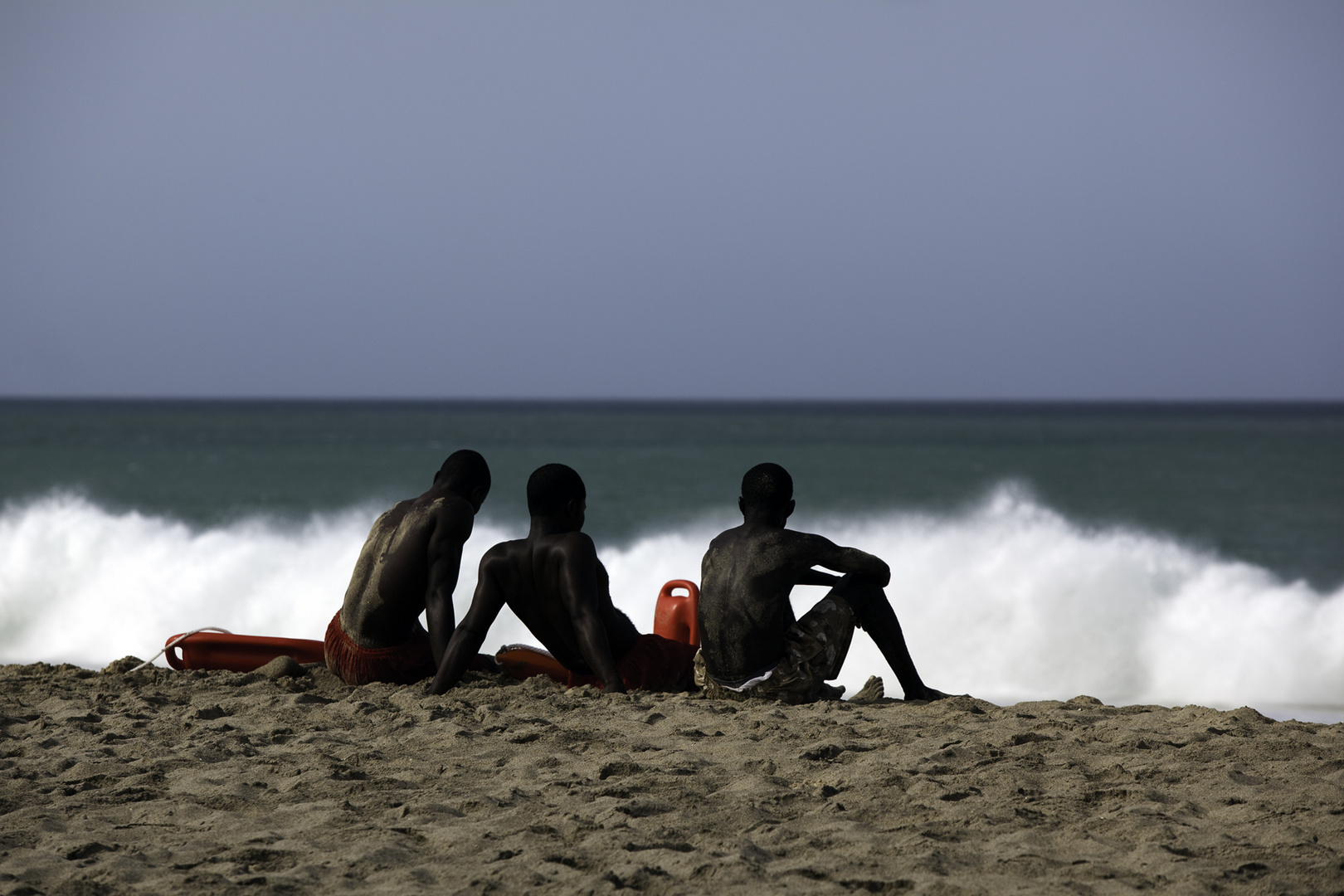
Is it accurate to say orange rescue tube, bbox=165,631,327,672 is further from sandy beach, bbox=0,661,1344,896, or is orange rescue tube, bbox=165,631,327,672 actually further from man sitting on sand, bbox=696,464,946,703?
man sitting on sand, bbox=696,464,946,703

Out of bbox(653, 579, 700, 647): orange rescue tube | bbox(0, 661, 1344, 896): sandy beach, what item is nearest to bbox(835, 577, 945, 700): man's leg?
bbox(0, 661, 1344, 896): sandy beach

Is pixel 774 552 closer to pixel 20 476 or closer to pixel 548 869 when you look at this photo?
pixel 548 869

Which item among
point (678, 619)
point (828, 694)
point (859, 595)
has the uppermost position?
point (859, 595)

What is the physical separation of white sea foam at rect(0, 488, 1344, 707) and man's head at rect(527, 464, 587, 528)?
4.36 meters

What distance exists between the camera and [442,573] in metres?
5.23

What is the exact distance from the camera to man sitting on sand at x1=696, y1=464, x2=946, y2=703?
4891 mm

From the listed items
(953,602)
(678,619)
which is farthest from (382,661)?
(953,602)

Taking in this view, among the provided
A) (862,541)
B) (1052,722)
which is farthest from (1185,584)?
(1052,722)

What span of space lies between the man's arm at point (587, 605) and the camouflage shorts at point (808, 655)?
500 millimetres

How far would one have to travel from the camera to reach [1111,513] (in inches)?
914

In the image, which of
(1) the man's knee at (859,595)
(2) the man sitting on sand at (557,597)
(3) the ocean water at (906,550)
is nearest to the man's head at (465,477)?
(2) the man sitting on sand at (557,597)

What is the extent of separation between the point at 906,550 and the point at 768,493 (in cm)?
837

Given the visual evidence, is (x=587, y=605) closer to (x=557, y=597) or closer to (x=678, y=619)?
(x=557, y=597)

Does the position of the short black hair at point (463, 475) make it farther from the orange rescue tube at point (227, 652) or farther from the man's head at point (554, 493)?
the orange rescue tube at point (227, 652)
